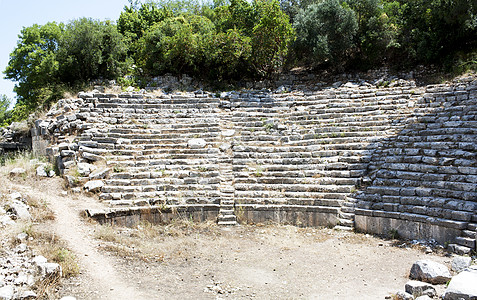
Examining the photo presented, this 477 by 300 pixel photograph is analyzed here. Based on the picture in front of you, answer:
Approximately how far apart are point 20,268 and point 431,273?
21.8ft

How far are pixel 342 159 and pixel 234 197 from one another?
3.24m

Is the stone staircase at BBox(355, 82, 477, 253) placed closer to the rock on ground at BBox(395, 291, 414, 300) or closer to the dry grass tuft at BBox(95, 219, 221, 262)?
the rock on ground at BBox(395, 291, 414, 300)

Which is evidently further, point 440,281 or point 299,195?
point 299,195

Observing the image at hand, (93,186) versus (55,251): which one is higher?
(93,186)

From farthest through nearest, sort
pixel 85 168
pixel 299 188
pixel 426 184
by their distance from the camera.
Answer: pixel 85 168 → pixel 299 188 → pixel 426 184

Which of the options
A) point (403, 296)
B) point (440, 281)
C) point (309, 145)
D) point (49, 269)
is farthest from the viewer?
point (309, 145)

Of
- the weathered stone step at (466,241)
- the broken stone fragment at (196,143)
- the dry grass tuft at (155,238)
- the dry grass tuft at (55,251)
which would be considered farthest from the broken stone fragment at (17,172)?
the weathered stone step at (466,241)

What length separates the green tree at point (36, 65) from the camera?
15.4 m

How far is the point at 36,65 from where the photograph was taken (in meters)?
16.6

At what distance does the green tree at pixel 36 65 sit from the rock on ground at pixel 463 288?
585 inches

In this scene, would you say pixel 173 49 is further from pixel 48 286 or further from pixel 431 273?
A: pixel 431 273

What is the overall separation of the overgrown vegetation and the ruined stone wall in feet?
10.4

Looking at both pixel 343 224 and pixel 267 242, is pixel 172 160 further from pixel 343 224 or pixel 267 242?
pixel 343 224

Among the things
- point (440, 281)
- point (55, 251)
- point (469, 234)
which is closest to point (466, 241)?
point (469, 234)
